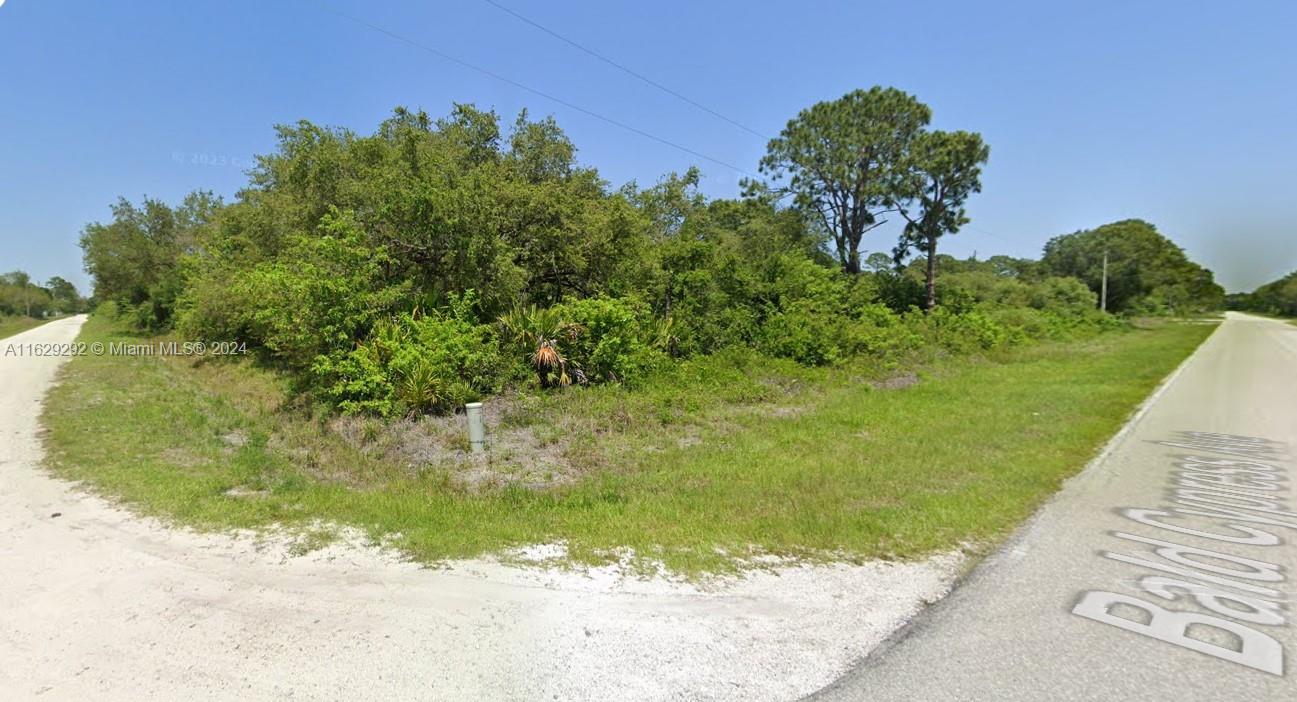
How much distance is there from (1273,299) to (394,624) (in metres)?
134

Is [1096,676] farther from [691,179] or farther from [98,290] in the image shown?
[98,290]

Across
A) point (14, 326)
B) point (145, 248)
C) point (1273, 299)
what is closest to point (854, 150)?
point (145, 248)

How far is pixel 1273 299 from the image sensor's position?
287ft

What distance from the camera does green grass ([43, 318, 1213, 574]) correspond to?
4.45 m

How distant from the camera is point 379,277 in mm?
10812

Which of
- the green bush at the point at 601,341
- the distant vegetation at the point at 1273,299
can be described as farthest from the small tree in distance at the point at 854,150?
the distant vegetation at the point at 1273,299

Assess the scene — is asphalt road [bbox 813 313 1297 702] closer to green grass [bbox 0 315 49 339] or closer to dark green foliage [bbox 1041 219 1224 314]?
green grass [bbox 0 315 49 339]

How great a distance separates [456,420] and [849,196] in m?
27.1

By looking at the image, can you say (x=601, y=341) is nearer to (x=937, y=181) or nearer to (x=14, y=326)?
(x=937, y=181)

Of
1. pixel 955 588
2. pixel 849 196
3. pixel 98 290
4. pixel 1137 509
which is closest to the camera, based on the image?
pixel 955 588

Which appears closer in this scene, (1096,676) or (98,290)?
(1096,676)

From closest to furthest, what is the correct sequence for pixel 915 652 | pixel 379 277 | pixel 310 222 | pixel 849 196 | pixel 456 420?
pixel 915 652
pixel 456 420
pixel 379 277
pixel 310 222
pixel 849 196

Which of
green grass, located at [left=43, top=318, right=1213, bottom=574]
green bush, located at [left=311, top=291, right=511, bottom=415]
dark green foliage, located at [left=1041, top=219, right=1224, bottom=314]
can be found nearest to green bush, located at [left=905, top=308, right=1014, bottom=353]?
green grass, located at [left=43, top=318, right=1213, bottom=574]

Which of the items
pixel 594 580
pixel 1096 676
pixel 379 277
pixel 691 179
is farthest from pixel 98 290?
pixel 1096 676
